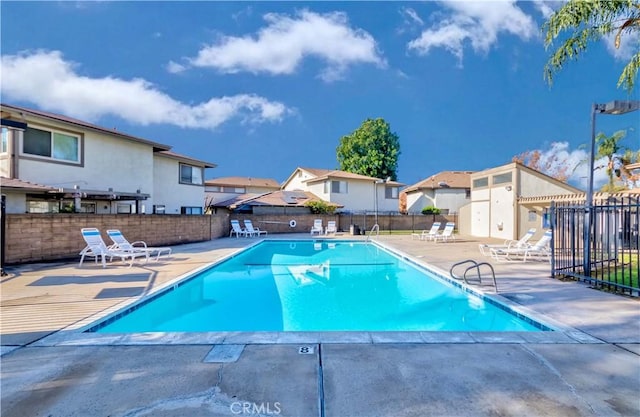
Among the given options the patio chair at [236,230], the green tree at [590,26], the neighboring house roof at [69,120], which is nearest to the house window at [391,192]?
the patio chair at [236,230]

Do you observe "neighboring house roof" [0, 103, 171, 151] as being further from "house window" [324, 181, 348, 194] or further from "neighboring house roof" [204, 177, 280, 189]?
"neighboring house roof" [204, 177, 280, 189]

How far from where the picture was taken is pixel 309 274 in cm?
1103

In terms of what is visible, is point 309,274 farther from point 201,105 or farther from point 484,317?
point 201,105

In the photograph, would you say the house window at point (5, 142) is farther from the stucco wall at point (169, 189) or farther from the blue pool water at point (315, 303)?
the blue pool water at point (315, 303)

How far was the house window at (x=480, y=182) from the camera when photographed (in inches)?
940

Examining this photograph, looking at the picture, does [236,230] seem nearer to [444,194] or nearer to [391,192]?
[391,192]

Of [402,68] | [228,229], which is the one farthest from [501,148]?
[228,229]

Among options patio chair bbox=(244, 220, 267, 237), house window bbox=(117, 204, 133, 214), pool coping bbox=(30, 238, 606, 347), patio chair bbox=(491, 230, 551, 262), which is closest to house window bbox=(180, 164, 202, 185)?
house window bbox=(117, 204, 133, 214)

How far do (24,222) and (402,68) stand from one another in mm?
40156

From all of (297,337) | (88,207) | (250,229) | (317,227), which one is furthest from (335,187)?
(297,337)

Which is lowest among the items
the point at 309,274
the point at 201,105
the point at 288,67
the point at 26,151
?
the point at 309,274

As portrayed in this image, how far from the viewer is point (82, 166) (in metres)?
15.5

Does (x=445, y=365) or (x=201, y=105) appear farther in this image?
(x=201, y=105)

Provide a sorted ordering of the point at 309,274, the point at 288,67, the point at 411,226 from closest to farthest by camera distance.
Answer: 1. the point at 309,274
2. the point at 411,226
3. the point at 288,67
